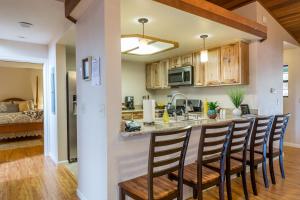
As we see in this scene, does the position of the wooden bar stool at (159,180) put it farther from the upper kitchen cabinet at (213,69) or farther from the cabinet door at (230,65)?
the upper kitchen cabinet at (213,69)

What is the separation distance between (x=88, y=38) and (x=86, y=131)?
3.58 feet

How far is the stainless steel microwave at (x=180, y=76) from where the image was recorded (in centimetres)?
440

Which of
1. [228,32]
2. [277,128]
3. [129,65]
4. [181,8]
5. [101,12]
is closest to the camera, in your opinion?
[101,12]

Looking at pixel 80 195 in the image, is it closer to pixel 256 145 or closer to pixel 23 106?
pixel 256 145

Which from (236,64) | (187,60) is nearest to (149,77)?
(187,60)

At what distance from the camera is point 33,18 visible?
2.91 meters

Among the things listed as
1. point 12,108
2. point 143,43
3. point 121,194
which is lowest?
point 121,194

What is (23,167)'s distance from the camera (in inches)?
152

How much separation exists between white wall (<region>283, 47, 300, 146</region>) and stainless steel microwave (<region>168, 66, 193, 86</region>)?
8.48 ft

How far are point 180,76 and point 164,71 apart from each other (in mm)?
701

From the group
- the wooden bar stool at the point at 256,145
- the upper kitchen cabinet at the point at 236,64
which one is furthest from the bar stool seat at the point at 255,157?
the upper kitchen cabinet at the point at 236,64

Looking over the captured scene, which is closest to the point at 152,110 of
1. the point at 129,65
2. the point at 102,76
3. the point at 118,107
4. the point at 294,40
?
the point at 118,107

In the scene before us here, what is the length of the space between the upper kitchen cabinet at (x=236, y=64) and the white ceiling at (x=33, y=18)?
274cm

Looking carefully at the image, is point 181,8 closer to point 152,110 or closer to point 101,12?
point 101,12
